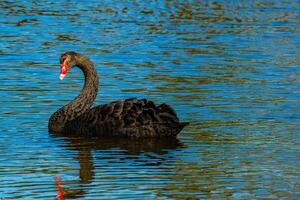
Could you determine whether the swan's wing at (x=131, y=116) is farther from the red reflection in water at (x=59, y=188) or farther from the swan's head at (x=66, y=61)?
the red reflection in water at (x=59, y=188)

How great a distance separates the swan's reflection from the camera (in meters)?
10.8

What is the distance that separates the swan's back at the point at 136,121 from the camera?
12156mm

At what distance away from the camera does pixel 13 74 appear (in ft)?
53.3

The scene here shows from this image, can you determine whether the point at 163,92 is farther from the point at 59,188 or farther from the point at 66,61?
the point at 59,188

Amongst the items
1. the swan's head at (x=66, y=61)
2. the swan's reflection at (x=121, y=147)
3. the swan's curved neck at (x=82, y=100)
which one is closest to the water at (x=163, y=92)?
the swan's reflection at (x=121, y=147)

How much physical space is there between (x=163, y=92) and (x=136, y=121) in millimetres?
2696

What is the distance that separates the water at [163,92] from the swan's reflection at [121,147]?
0.04 feet

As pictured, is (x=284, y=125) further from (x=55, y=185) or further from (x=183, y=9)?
(x=183, y=9)

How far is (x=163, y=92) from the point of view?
14859 mm

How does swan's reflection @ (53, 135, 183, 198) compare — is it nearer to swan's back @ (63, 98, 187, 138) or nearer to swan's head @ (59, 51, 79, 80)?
swan's back @ (63, 98, 187, 138)

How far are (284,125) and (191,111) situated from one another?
1.37 metres

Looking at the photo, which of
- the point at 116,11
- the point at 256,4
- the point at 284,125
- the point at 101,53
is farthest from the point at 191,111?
the point at 256,4

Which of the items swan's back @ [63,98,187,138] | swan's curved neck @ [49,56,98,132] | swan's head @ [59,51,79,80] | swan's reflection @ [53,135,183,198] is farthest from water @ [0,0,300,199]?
swan's head @ [59,51,79,80]

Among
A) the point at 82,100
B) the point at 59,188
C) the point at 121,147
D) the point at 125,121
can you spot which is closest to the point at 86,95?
the point at 82,100
